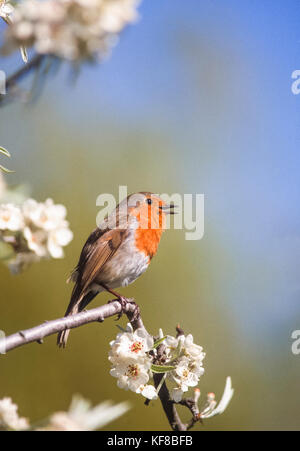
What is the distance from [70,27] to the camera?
0.67 m

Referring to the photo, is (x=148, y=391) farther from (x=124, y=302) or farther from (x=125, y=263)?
(x=125, y=263)

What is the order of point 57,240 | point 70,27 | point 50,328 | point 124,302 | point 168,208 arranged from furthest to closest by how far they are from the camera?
point 168,208, point 124,302, point 50,328, point 57,240, point 70,27

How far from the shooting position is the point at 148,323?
5.94 ft

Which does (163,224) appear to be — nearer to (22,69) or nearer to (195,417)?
(195,417)

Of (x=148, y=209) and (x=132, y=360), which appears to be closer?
(x=132, y=360)

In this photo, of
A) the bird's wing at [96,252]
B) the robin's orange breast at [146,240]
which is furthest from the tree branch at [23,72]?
the robin's orange breast at [146,240]

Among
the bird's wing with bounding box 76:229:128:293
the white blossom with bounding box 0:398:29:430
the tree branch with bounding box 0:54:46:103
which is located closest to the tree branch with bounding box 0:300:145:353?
the white blossom with bounding box 0:398:29:430

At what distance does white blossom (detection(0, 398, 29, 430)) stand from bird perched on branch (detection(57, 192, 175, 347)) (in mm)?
1015

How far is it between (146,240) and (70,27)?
134 centimetres

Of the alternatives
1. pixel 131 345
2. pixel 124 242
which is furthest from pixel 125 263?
pixel 131 345

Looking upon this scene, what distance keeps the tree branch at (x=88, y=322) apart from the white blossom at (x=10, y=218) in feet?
0.66

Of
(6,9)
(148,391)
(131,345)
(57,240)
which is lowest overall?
(148,391)

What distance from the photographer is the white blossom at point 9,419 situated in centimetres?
83

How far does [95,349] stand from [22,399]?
32 cm
